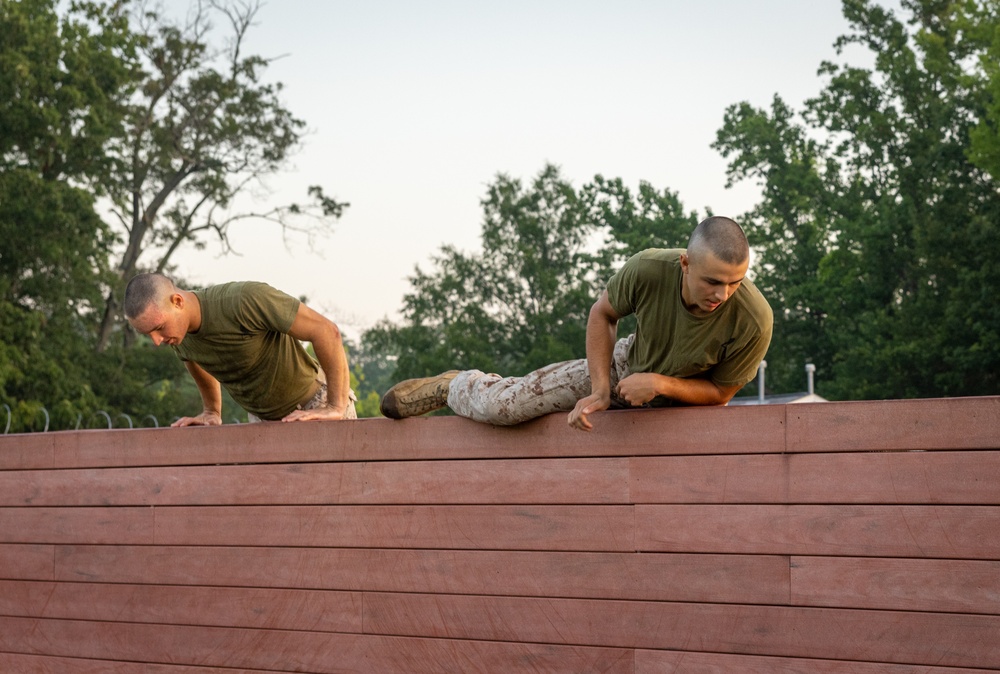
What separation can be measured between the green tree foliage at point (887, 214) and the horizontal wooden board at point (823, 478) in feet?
68.7

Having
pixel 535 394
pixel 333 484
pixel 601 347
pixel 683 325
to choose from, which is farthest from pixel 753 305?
pixel 333 484

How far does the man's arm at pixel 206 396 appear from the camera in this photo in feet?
15.1

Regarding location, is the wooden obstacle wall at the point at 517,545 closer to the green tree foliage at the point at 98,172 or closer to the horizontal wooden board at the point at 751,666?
the horizontal wooden board at the point at 751,666

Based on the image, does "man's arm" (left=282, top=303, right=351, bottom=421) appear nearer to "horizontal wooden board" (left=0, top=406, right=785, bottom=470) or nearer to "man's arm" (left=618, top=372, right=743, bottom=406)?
"horizontal wooden board" (left=0, top=406, right=785, bottom=470)

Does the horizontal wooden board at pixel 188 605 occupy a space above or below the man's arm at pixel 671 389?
A: below

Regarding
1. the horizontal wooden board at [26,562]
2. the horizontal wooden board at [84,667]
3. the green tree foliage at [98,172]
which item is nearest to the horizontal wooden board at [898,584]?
the horizontal wooden board at [84,667]

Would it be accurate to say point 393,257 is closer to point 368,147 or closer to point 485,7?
point 368,147

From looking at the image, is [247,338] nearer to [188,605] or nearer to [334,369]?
[334,369]

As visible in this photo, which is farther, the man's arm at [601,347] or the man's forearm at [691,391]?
the man's arm at [601,347]

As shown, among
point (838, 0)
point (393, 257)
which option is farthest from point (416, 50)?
point (838, 0)

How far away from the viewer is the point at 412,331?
3500 centimetres

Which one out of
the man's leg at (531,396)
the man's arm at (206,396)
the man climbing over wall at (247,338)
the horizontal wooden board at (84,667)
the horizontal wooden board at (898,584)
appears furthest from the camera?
the man's arm at (206,396)

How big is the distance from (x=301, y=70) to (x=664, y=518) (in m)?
24.8

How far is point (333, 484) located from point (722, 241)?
1771mm
